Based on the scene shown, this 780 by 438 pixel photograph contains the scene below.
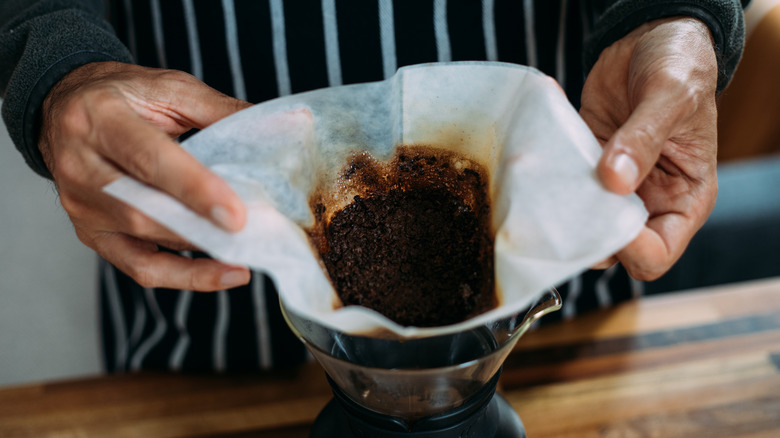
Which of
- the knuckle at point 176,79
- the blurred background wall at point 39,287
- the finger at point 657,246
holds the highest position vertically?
the knuckle at point 176,79

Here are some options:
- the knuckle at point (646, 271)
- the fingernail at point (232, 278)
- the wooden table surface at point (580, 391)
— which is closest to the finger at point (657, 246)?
the knuckle at point (646, 271)

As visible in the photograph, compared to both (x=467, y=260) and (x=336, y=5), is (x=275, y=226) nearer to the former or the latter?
(x=467, y=260)

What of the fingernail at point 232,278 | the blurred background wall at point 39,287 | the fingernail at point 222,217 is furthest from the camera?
the blurred background wall at point 39,287

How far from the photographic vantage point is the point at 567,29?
85 cm

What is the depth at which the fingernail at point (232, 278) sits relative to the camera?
503 millimetres

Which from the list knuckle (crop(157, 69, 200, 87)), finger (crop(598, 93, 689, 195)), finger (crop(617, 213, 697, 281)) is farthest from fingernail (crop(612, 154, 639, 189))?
knuckle (crop(157, 69, 200, 87))

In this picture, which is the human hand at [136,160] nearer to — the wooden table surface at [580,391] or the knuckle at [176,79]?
the knuckle at [176,79]

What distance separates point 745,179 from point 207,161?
1.18 m

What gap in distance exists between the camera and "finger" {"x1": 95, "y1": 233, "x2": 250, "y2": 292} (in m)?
0.51

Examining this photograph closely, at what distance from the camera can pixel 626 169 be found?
423 millimetres

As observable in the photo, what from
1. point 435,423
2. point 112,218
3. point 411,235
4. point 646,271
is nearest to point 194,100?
point 112,218

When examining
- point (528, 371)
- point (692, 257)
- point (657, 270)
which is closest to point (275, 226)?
point (657, 270)

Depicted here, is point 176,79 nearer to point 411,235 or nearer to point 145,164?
point 145,164

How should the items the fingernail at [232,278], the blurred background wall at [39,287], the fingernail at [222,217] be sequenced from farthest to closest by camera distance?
the blurred background wall at [39,287], the fingernail at [232,278], the fingernail at [222,217]
